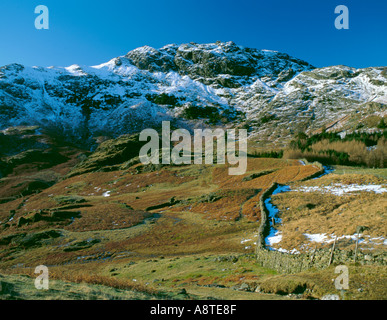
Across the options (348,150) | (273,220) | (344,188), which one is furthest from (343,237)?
(348,150)

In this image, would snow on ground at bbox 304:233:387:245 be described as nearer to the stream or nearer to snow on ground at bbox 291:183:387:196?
the stream

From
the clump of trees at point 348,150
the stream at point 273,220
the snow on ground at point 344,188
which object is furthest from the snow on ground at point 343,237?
the clump of trees at point 348,150

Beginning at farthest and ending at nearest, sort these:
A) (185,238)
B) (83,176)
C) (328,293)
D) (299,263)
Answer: (83,176) < (185,238) < (299,263) < (328,293)

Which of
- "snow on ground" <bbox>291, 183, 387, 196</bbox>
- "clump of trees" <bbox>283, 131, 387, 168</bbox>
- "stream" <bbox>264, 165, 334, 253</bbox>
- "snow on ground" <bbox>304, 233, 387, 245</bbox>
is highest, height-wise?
"clump of trees" <bbox>283, 131, 387, 168</bbox>

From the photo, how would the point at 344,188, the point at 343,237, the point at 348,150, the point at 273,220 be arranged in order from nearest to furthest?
the point at 343,237 → the point at 273,220 → the point at 344,188 → the point at 348,150

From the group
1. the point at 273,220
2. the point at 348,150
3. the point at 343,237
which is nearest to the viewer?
the point at 343,237

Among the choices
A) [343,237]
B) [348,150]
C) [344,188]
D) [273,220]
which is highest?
[348,150]

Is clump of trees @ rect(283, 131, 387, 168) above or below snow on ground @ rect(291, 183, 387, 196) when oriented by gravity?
above

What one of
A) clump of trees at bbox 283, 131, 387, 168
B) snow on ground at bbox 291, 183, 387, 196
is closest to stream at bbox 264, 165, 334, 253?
snow on ground at bbox 291, 183, 387, 196

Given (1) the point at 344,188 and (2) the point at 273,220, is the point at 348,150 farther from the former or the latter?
(2) the point at 273,220

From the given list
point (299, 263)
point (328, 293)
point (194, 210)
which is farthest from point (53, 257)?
point (328, 293)
